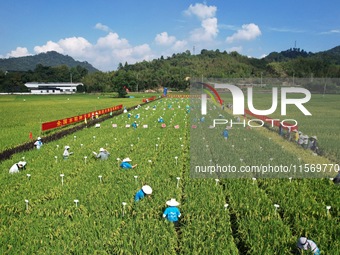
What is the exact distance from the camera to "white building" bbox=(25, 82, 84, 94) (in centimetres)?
10270

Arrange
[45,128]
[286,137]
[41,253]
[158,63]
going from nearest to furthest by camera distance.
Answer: [41,253] < [286,137] < [45,128] < [158,63]

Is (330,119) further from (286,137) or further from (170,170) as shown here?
(170,170)

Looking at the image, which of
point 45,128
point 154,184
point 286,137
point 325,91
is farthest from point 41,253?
point 325,91

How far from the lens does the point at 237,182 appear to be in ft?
30.9

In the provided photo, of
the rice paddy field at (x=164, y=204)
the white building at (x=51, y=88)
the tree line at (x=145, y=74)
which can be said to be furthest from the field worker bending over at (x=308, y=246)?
the white building at (x=51, y=88)

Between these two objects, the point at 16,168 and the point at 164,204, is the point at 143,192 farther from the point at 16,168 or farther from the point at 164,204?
the point at 16,168

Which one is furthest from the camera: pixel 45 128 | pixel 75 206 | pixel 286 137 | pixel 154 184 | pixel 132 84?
pixel 132 84

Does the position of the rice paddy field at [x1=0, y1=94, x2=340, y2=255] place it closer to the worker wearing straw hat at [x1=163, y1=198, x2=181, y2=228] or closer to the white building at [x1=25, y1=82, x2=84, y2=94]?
the worker wearing straw hat at [x1=163, y1=198, x2=181, y2=228]

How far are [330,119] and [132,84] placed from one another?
217 ft

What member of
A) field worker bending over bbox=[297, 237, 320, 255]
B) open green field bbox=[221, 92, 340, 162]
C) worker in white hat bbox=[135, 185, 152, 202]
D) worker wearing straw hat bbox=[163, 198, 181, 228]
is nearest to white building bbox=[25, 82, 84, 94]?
open green field bbox=[221, 92, 340, 162]

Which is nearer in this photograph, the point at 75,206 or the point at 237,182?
the point at 75,206

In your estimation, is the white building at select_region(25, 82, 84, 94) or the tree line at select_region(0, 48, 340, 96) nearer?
the tree line at select_region(0, 48, 340, 96)

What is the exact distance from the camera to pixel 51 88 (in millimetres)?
108688

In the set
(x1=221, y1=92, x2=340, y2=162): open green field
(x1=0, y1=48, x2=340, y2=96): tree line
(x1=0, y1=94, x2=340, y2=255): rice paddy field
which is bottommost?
(x1=0, y1=94, x2=340, y2=255): rice paddy field
